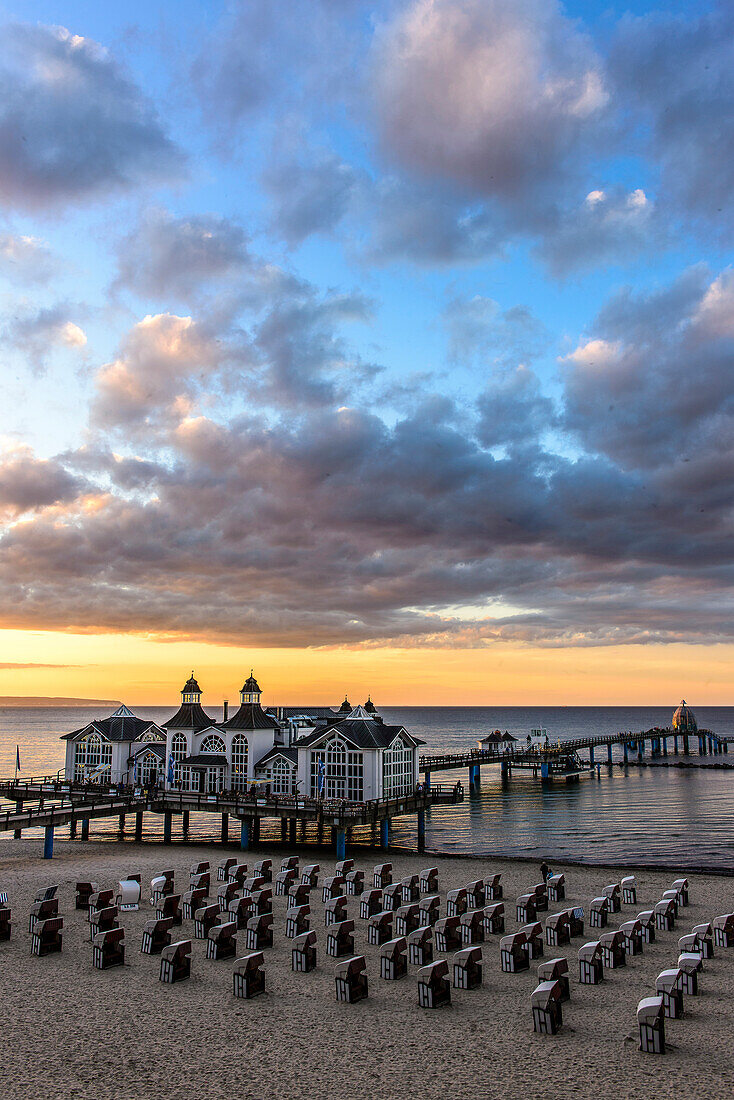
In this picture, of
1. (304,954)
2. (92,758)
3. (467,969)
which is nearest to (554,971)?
(467,969)

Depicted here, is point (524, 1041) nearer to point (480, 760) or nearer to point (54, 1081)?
point (54, 1081)

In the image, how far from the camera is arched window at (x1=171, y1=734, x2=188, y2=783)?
59250mm

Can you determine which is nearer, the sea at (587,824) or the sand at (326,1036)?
the sand at (326,1036)

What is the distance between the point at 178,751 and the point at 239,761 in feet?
19.1

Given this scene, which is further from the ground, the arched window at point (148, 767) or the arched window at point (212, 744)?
the arched window at point (212, 744)

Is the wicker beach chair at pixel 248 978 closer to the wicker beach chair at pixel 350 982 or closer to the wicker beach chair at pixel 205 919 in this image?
the wicker beach chair at pixel 350 982

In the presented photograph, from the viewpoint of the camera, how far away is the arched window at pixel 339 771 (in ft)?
172

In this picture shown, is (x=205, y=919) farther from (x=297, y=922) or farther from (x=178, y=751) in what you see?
(x=178, y=751)

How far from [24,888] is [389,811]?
22373 mm

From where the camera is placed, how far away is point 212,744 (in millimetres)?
59188

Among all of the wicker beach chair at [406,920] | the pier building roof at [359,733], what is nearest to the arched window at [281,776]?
the pier building roof at [359,733]

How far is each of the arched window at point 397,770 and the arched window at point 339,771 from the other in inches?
72.1

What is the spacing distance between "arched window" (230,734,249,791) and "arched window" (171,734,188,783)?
15.0ft

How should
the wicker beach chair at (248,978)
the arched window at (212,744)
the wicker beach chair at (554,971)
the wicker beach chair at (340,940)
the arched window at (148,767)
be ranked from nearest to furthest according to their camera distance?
the wicker beach chair at (554,971) → the wicker beach chair at (248,978) → the wicker beach chair at (340,940) → the arched window at (212,744) → the arched window at (148,767)
